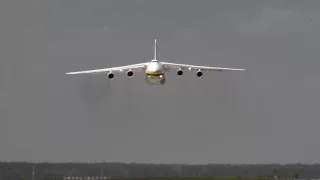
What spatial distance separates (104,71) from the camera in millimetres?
83375

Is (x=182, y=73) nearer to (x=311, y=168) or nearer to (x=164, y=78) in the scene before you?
(x=164, y=78)

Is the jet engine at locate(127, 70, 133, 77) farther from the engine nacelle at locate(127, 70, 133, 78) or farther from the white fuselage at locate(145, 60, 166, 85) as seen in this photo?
the white fuselage at locate(145, 60, 166, 85)

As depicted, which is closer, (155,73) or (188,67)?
(155,73)

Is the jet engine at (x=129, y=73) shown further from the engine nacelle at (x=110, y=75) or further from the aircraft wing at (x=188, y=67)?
the aircraft wing at (x=188, y=67)

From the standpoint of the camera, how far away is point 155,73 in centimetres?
7675

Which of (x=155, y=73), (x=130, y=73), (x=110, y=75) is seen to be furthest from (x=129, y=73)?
(x=155, y=73)

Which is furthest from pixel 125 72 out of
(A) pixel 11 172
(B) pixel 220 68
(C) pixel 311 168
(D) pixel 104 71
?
(C) pixel 311 168

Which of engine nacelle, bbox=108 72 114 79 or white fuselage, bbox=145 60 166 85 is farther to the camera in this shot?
engine nacelle, bbox=108 72 114 79

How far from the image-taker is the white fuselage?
7662cm

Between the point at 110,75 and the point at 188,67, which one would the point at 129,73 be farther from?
the point at 188,67

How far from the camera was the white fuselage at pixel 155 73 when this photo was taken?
3017 inches

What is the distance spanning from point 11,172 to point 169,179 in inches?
699

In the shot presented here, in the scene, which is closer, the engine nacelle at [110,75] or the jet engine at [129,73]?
the engine nacelle at [110,75]

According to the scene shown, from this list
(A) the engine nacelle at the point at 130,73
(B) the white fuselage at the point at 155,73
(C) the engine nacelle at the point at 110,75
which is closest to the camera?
(B) the white fuselage at the point at 155,73
